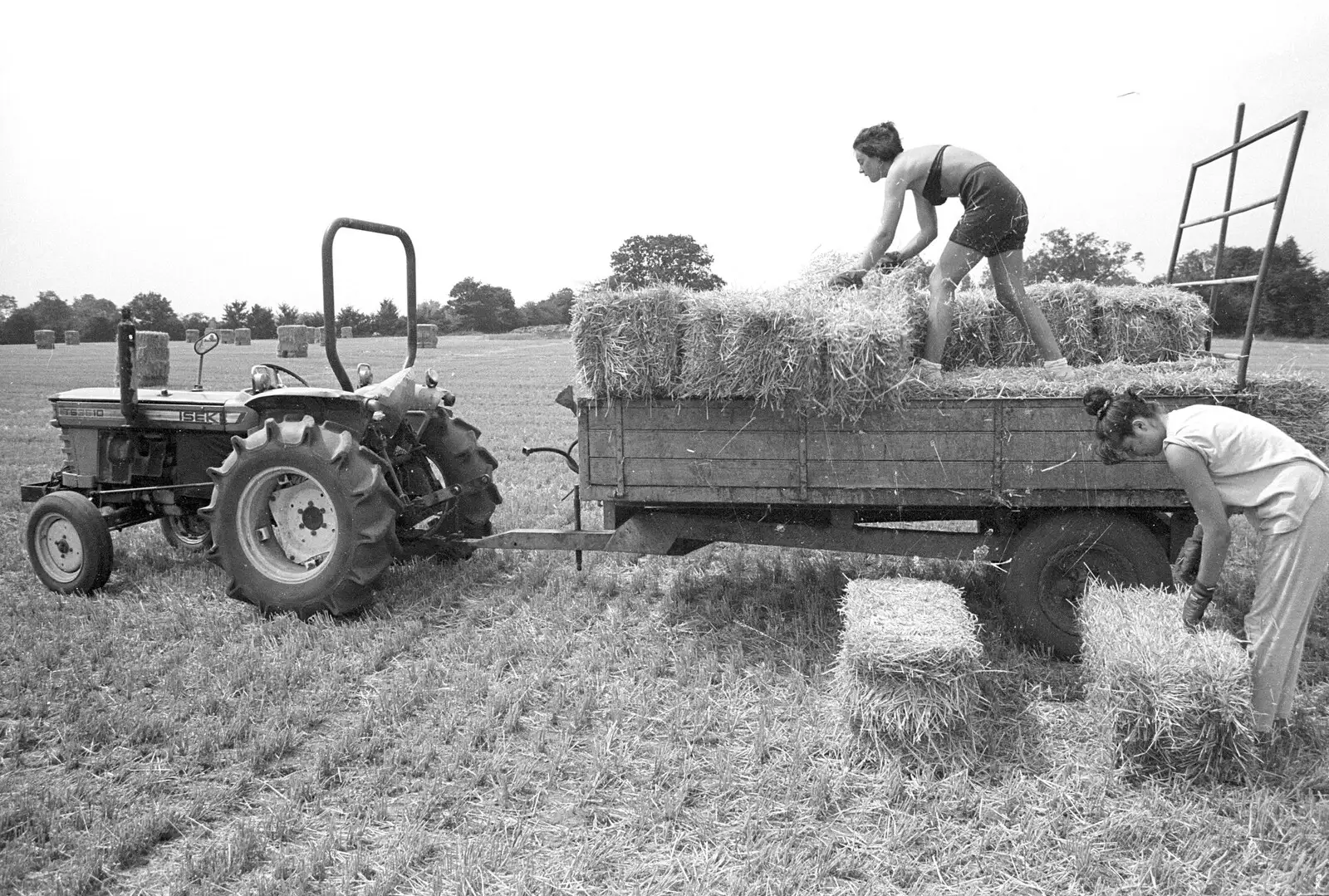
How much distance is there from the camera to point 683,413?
4340 mm

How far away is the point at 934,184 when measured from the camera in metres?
4.82

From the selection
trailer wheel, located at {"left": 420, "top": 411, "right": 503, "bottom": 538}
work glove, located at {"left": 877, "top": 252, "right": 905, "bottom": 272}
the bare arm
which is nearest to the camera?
the bare arm

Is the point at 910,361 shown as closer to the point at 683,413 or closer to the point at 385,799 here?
the point at 683,413

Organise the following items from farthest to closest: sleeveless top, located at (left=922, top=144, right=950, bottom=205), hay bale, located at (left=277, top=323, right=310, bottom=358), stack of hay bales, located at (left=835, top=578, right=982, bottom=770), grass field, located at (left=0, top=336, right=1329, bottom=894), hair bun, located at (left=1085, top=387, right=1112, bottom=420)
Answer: hay bale, located at (left=277, top=323, right=310, bottom=358), sleeveless top, located at (left=922, top=144, right=950, bottom=205), hair bun, located at (left=1085, top=387, right=1112, bottom=420), stack of hay bales, located at (left=835, top=578, right=982, bottom=770), grass field, located at (left=0, top=336, right=1329, bottom=894)

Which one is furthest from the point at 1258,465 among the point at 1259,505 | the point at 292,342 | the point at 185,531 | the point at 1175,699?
the point at 292,342

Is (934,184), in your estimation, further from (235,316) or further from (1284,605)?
(235,316)

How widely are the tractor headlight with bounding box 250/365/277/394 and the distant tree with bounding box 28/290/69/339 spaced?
46412 mm

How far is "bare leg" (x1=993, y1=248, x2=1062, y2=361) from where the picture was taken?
4859mm

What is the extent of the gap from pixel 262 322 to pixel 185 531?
152ft

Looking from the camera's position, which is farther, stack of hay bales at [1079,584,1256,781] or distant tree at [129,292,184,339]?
distant tree at [129,292,184,339]

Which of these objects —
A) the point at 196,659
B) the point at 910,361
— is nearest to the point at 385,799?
the point at 196,659

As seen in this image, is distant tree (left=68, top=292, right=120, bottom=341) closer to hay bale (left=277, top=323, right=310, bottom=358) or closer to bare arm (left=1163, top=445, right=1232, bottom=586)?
hay bale (left=277, top=323, right=310, bottom=358)

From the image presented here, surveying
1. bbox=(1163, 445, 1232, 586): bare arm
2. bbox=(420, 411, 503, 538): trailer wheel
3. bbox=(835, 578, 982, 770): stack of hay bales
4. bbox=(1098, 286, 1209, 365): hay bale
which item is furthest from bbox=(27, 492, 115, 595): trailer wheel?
bbox=(1098, 286, 1209, 365): hay bale

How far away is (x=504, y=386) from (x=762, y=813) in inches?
709
